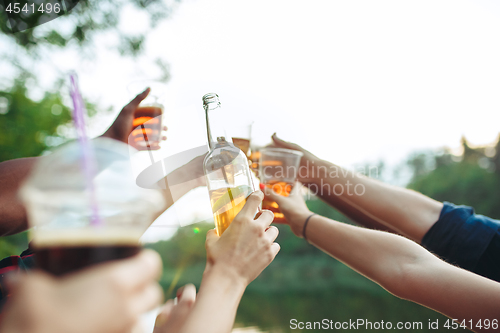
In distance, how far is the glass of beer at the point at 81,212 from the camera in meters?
0.37

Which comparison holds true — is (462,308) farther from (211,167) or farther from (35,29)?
(35,29)

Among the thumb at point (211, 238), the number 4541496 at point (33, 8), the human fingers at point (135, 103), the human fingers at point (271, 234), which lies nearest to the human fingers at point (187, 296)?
the thumb at point (211, 238)

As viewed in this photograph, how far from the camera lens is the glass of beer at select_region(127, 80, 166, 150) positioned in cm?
141

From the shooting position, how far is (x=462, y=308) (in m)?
0.94

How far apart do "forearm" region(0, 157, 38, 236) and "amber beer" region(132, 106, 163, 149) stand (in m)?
0.48

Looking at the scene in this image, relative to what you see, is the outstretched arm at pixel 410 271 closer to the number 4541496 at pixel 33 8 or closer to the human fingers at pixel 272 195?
the human fingers at pixel 272 195

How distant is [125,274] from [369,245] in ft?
3.42

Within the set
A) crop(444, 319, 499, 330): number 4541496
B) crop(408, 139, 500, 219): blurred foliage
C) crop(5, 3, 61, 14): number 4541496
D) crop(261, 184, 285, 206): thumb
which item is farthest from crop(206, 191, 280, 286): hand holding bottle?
crop(408, 139, 500, 219): blurred foliage

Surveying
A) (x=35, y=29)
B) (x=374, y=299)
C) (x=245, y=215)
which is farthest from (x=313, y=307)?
(x=245, y=215)

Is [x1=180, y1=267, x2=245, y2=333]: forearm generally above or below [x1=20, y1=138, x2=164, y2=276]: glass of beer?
below

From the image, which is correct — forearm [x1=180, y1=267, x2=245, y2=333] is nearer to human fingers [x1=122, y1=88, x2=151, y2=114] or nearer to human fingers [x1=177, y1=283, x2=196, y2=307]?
human fingers [x1=177, y1=283, x2=196, y2=307]

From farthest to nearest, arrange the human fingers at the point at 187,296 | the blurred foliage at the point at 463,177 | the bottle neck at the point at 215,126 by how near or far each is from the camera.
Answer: the blurred foliage at the point at 463,177, the bottle neck at the point at 215,126, the human fingers at the point at 187,296

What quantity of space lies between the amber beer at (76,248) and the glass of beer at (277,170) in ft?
3.77

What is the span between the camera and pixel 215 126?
1.12 meters
